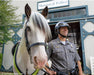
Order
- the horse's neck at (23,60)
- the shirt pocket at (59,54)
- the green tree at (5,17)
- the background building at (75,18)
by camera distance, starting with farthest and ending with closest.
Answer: the background building at (75,18)
the green tree at (5,17)
the shirt pocket at (59,54)
the horse's neck at (23,60)

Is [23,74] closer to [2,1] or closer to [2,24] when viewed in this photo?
[2,24]

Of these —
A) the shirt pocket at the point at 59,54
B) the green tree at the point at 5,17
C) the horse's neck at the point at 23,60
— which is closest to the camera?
the horse's neck at the point at 23,60

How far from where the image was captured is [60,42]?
5.84 ft

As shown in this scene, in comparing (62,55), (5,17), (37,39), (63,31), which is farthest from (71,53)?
(5,17)

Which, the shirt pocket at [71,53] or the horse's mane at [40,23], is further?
the shirt pocket at [71,53]

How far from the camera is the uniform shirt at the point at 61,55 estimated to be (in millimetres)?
1645

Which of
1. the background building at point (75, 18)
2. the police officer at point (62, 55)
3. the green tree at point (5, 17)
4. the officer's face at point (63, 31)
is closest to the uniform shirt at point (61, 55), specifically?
the police officer at point (62, 55)

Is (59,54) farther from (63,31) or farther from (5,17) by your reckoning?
(5,17)

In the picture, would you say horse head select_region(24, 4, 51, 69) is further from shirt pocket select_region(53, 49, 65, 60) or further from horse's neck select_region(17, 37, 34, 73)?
shirt pocket select_region(53, 49, 65, 60)

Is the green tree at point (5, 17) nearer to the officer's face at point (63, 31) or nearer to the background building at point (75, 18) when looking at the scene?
the background building at point (75, 18)

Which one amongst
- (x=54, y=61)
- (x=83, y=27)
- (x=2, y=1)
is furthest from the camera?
(x=83, y=27)

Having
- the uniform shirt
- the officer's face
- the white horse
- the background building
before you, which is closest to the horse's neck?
the white horse

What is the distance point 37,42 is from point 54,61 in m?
0.75

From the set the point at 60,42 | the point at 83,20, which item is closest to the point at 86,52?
the point at 83,20
